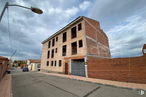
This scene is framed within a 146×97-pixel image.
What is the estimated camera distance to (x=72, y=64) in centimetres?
1243

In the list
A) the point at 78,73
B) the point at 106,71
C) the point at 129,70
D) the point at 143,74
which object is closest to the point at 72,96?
the point at 106,71

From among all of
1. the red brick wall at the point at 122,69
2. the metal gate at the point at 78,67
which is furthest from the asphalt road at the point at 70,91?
the metal gate at the point at 78,67

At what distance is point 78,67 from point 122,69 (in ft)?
20.6

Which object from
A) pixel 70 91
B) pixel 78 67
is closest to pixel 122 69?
pixel 70 91

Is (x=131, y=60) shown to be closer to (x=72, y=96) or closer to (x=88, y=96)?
(x=88, y=96)

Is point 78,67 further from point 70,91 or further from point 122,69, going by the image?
point 70,91

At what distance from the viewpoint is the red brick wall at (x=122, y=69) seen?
5.88 meters

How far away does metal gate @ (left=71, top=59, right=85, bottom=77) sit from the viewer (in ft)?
35.0

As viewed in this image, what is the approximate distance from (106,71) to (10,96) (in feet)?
28.8

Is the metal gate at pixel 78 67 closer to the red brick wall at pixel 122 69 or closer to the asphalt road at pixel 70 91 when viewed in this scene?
the red brick wall at pixel 122 69

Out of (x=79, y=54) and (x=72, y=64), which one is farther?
(x=72, y=64)

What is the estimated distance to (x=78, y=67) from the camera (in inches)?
444

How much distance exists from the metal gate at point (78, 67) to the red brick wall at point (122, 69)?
78.4 inches

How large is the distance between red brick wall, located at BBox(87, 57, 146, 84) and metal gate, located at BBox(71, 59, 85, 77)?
1.99m
